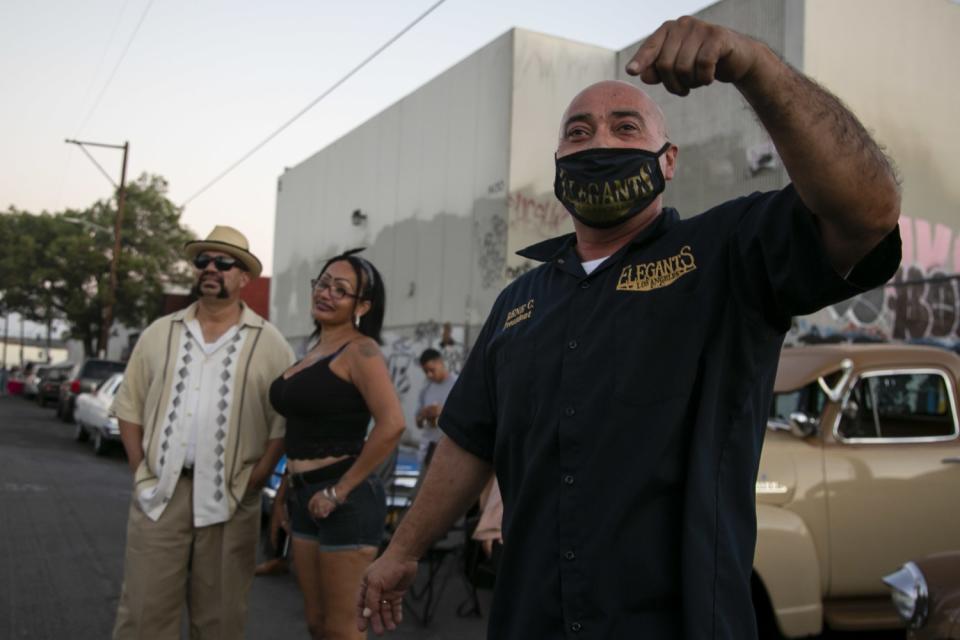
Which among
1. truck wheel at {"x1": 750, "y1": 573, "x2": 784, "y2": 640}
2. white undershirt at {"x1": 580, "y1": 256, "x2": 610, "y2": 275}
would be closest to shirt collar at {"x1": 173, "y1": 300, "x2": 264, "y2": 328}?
white undershirt at {"x1": 580, "y1": 256, "x2": 610, "y2": 275}

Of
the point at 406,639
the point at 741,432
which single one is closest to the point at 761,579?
the point at 406,639

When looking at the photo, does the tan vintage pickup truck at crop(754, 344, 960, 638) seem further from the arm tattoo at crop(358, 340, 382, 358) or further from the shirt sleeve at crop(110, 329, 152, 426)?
the shirt sleeve at crop(110, 329, 152, 426)

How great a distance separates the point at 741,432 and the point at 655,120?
78 centimetres

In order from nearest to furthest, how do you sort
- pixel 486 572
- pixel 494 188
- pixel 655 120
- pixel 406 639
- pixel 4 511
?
pixel 655 120 → pixel 406 639 → pixel 486 572 → pixel 4 511 → pixel 494 188

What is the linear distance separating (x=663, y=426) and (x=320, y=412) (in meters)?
2.37

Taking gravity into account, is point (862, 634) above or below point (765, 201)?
below

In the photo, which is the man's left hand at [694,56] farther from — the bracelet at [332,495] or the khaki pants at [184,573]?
the khaki pants at [184,573]

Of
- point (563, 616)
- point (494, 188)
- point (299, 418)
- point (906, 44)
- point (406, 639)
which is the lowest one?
point (406, 639)

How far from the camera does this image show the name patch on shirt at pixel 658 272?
1.97 metres

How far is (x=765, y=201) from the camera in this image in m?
1.86

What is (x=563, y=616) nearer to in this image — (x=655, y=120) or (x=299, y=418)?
(x=655, y=120)

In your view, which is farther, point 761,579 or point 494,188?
point 494,188

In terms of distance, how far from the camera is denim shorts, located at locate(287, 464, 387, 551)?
3789 mm

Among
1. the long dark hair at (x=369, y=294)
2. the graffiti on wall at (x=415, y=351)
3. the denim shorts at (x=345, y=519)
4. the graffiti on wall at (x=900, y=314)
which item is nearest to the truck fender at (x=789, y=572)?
the denim shorts at (x=345, y=519)
